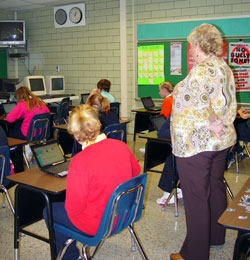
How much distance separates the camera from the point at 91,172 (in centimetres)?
183

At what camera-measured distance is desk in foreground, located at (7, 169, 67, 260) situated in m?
2.13

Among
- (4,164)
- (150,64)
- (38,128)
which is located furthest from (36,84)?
(4,164)

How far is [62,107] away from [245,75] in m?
3.26

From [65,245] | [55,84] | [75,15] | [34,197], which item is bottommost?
[65,245]

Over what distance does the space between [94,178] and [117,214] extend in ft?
0.89

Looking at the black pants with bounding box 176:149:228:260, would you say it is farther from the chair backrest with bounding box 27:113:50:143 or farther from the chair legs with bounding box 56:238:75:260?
the chair backrest with bounding box 27:113:50:143

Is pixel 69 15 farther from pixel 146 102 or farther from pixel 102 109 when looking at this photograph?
pixel 102 109

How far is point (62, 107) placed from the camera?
21.3 feet

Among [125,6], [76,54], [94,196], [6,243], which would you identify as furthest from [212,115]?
[76,54]

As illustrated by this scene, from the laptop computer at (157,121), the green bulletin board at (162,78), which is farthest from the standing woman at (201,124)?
the green bulletin board at (162,78)

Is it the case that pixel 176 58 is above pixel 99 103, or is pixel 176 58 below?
above

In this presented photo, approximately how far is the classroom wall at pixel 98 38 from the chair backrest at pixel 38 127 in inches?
118

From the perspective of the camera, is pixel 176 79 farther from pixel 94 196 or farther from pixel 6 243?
pixel 94 196

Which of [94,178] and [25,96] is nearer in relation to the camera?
[94,178]
